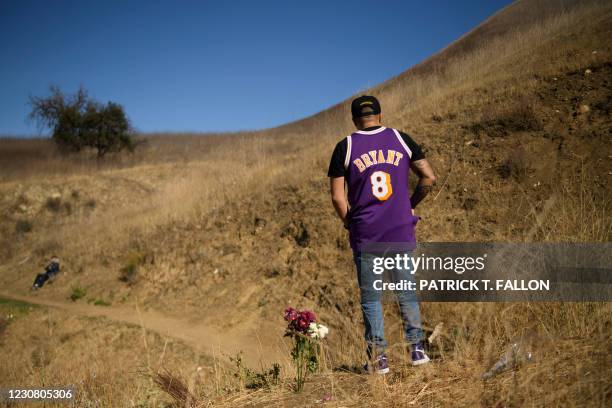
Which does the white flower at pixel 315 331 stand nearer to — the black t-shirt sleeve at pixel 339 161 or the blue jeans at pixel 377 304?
the blue jeans at pixel 377 304

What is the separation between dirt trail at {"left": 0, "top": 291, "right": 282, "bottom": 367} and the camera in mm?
7445

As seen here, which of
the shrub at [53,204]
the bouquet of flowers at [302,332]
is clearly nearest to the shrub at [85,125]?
the shrub at [53,204]

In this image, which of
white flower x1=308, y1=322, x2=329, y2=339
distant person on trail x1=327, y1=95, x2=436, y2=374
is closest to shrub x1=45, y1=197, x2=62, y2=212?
white flower x1=308, y1=322, x2=329, y2=339

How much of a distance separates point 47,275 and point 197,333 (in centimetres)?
837

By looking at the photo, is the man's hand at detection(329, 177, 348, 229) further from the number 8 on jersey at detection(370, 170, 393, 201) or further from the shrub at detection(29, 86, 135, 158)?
the shrub at detection(29, 86, 135, 158)

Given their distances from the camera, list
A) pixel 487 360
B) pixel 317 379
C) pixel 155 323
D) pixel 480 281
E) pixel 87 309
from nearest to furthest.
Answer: pixel 487 360 < pixel 317 379 < pixel 480 281 < pixel 155 323 < pixel 87 309

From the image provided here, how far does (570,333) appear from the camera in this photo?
9.74 feet

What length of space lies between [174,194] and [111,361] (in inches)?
317

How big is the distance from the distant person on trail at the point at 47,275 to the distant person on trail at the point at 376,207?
557 inches

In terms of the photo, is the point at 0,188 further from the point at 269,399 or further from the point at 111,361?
the point at 269,399

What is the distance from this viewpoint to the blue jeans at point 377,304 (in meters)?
3.01

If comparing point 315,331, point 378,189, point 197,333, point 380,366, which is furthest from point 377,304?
point 197,333

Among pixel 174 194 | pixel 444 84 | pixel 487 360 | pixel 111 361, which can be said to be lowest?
pixel 111 361

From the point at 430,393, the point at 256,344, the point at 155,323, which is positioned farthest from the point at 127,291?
the point at 430,393
